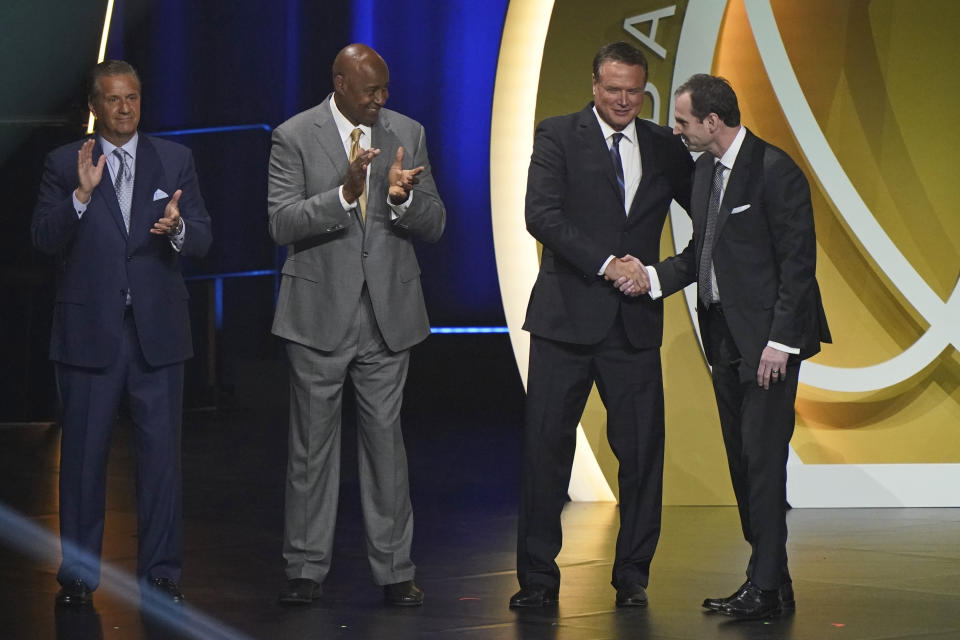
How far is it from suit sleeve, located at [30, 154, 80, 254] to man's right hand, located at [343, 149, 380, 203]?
86 centimetres

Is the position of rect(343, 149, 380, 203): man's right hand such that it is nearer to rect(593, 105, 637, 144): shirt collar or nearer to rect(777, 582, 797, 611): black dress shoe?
rect(593, 105, 637, 144): shirt collar

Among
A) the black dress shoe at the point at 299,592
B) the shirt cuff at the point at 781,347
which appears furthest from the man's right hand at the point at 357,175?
the shirt cuff at the point at 781,347

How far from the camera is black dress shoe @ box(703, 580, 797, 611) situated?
396 centimetres

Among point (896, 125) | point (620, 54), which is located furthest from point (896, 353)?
point (620, 54)

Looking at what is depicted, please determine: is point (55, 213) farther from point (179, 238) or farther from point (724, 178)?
point (724, 178)

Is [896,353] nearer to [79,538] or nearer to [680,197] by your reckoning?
[680,197]

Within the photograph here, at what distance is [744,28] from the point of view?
635 cm

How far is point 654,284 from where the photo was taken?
411cm

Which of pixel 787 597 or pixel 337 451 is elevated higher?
pixel 337 451

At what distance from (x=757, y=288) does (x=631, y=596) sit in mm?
1010

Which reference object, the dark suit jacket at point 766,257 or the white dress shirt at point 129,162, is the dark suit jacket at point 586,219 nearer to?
the dark suit jacket at point 766,257

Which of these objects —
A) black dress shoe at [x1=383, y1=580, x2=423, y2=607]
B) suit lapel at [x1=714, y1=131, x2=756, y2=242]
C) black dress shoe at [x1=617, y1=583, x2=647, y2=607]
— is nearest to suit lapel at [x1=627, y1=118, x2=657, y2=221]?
suit lapel at [x1=714, y1=131, x2=756, y2=242]

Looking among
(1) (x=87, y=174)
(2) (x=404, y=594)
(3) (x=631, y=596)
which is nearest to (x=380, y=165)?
(1) (x=87, y=174)

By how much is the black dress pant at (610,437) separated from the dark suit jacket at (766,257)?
0.31 meters
